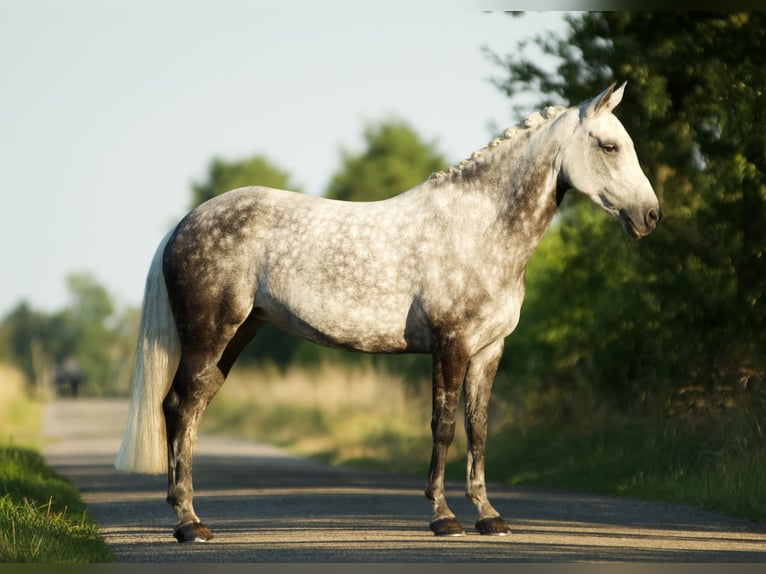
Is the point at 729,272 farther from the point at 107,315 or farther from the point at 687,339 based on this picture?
the point at 107,315

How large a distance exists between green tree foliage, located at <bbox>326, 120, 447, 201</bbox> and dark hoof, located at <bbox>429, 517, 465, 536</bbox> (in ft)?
129

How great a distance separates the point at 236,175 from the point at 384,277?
167 ft

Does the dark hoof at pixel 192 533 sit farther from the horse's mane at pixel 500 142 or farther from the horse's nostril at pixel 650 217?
the horse's nostril at pixel 650 217

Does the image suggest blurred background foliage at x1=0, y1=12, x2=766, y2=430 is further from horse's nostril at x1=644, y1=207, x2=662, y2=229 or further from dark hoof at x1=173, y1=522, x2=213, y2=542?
dark hoof at x1=173, y1=522, x2=213, y2=542

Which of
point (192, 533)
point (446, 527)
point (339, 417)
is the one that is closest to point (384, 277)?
point (446, 527)

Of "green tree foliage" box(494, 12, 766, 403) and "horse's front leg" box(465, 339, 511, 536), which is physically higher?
"green tree foliage" box(494, 12, 766, 403)

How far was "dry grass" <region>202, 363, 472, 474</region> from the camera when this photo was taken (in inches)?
758

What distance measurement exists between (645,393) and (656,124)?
2.93 m

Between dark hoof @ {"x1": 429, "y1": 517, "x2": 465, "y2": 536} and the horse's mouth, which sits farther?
the horse's mouth

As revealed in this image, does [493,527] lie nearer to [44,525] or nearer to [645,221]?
[645,221]

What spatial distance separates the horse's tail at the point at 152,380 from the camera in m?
9.18

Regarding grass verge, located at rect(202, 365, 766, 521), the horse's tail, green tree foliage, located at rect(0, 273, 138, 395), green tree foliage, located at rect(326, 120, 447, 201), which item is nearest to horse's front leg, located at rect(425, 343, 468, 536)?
the horse's tail

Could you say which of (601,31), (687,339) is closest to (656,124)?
(601,31)

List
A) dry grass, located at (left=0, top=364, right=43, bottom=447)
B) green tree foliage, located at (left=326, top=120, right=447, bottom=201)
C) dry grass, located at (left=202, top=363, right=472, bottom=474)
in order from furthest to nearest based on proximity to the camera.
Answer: green tree foliage, located at (left=326, top=120, right=447, bottom=201) → dry grass, located at (left=0, top=364, right=43, bottom=447) → dry grass, located at (left=202, top=363, right=472, bottom=474)
